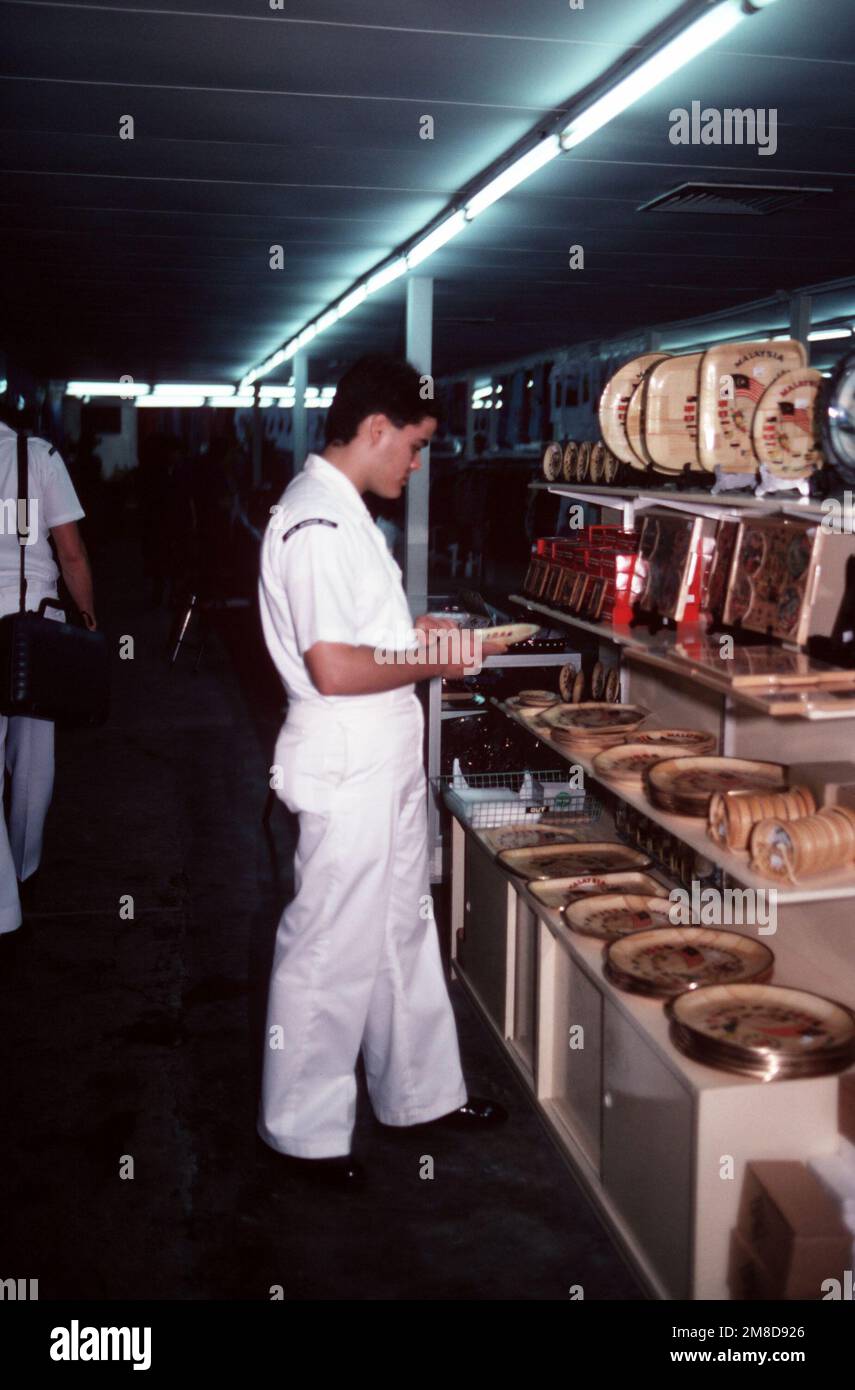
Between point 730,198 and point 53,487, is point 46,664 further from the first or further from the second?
point 730,198

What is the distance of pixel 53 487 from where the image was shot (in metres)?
4.37

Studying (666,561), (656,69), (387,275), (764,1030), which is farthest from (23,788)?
(387,275)

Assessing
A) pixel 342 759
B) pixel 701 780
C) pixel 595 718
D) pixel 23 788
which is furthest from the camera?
pixel 23 788

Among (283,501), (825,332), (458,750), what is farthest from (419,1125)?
(825,332)

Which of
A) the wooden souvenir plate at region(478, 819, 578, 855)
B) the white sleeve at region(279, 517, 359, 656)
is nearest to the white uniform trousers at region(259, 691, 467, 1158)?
the white sleeve at region(279, 517, 359, 656)

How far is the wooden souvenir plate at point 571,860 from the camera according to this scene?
Result: 361 cm

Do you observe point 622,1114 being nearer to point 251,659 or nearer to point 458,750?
point 458,750

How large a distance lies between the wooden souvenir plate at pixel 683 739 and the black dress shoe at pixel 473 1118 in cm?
108

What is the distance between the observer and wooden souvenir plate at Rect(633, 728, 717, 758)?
11.5 feet

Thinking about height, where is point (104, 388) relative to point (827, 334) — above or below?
above

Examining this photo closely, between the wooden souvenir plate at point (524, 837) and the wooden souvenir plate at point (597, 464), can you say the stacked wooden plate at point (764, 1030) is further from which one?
the wooden souvenir plate at point (597, 464)

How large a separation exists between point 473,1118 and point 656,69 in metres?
2.81
